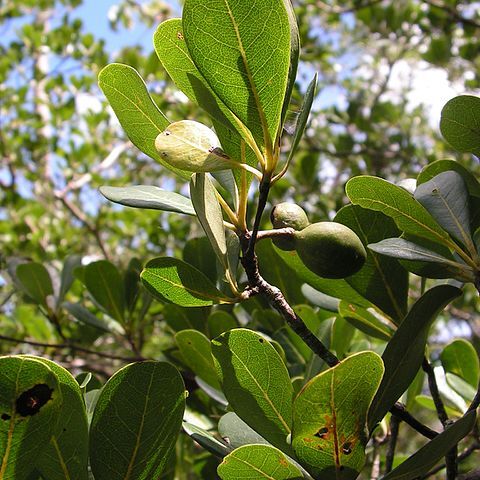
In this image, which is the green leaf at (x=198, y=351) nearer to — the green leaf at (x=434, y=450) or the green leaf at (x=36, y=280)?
the green leaf at (x=434, y=450)

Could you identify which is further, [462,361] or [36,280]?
[36,280]

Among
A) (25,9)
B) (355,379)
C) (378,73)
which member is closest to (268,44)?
(355,379)

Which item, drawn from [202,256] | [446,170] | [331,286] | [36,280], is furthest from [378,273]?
[36,280]

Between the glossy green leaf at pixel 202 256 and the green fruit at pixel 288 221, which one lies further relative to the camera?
the glossy green leaf at pixel 202 256

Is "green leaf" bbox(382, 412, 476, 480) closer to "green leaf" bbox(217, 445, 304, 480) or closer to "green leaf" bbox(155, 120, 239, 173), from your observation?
"green leaf" bbox(217, 445, 304, 480)

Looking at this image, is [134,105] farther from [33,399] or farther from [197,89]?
[33,399]

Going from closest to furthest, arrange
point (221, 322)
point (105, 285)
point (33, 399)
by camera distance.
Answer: point (33, 399)
point (221, 322)
point (105, 285)

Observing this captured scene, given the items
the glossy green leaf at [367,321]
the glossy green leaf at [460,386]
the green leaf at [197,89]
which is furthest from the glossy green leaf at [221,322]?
the green leaf at [197,89]
